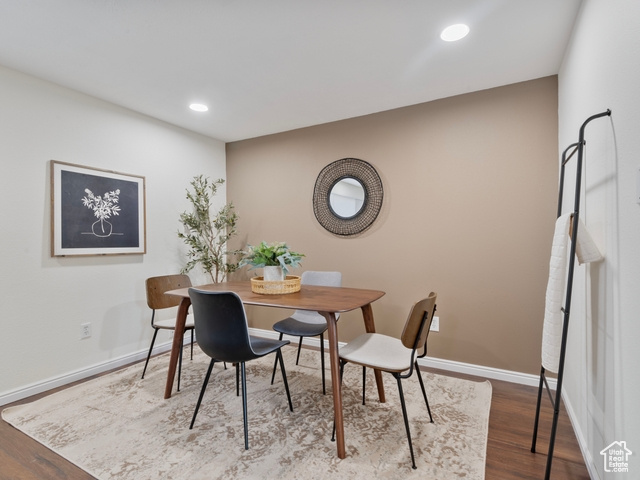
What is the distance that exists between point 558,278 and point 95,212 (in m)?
3.24

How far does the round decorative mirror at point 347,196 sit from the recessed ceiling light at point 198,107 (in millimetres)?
1244

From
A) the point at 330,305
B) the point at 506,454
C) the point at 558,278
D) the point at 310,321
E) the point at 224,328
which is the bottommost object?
the point at 506,454

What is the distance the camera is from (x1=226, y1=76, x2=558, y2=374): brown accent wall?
248 centimetres

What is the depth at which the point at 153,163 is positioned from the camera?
324 centimetres

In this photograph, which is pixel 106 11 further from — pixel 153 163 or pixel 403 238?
pixel 403 238

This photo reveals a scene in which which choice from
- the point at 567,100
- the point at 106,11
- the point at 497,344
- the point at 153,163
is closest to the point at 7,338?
the point at 153,163

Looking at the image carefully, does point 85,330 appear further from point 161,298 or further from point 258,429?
point 258,429

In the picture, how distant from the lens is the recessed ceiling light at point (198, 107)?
292 cm

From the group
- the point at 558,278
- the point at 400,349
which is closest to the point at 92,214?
the point at 400,349

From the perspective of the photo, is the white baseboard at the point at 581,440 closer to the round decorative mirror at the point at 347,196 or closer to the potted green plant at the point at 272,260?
the potted green plant at the point at 272,260

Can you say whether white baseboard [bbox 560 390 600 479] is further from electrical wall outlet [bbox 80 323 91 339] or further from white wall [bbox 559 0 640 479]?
electrical wall outlet [bbox 80 323 91 339]

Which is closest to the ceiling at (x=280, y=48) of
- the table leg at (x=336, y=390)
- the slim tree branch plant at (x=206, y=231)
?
the slim tree branch plant at (x=206, y=231)

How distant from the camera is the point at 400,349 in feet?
6.22

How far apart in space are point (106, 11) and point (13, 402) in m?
2.58
